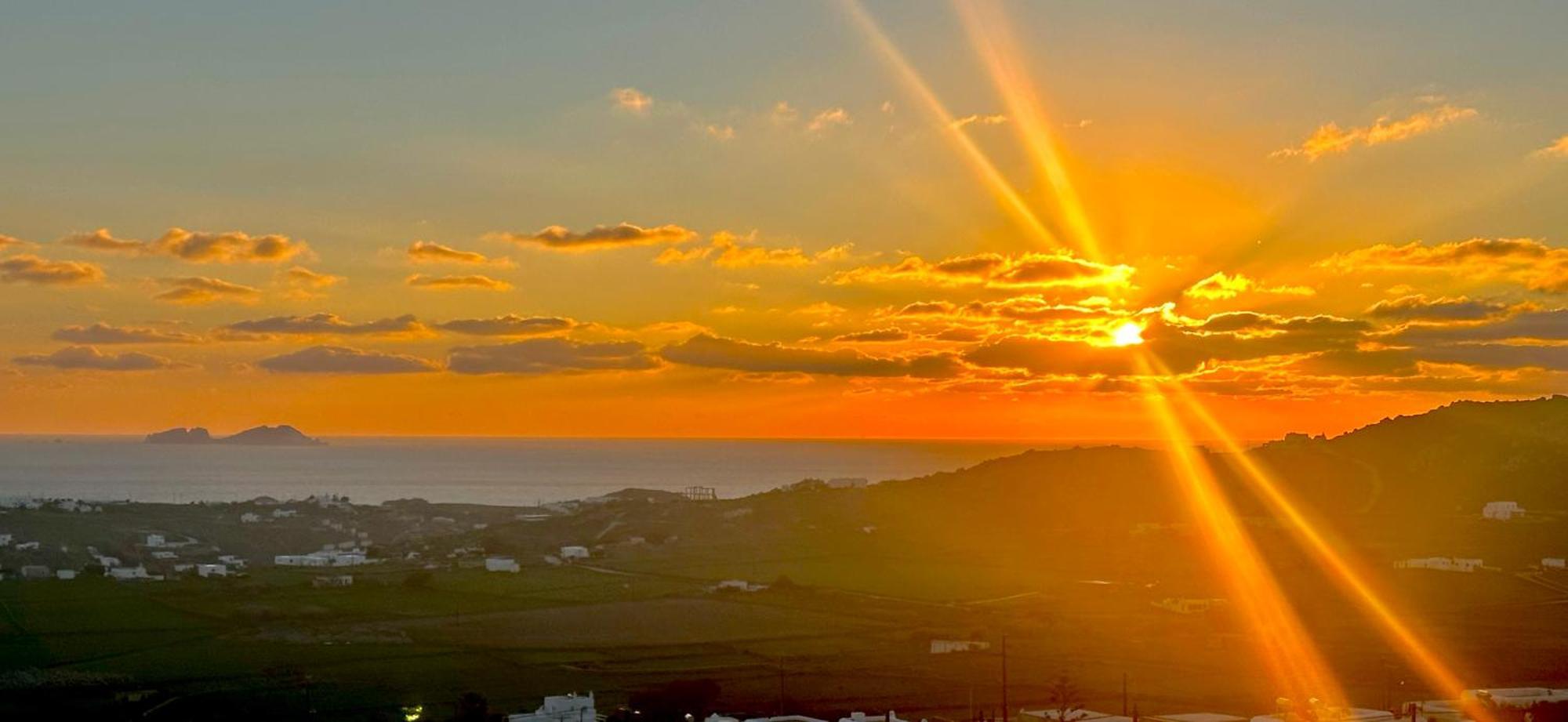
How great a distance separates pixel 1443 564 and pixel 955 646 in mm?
34630

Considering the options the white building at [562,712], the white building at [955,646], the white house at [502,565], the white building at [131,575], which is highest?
the white house at [502,565]

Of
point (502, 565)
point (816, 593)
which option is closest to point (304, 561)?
point (502, 565)

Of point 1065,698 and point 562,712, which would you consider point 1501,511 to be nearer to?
point 1065,698

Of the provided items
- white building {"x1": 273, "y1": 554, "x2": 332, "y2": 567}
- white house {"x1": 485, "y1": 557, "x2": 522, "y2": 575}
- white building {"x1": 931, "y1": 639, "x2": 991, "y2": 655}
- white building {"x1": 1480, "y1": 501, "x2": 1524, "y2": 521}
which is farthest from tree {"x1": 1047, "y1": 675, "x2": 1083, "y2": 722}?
white building {"x1": 1480, "y1": 501, "x2": 1524, "y2": 521}

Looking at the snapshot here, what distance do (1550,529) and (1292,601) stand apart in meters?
26.2

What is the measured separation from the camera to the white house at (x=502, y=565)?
268 ft

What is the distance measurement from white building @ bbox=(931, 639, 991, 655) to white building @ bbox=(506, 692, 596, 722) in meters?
16.9

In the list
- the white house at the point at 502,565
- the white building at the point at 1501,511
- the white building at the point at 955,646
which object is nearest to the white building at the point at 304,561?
the white house at the point at 502,565

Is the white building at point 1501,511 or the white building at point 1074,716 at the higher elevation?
the white building at point 1501,511

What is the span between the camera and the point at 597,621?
62.5 meters

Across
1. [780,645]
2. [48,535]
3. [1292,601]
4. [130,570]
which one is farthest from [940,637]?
[48,535]

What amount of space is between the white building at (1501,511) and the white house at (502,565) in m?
58.1

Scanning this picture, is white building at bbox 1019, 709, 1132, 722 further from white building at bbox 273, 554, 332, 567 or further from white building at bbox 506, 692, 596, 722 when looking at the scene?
white building at bbox 273, 554, 332, 567

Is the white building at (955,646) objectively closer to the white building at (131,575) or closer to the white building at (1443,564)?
the white building at (1443,564)
